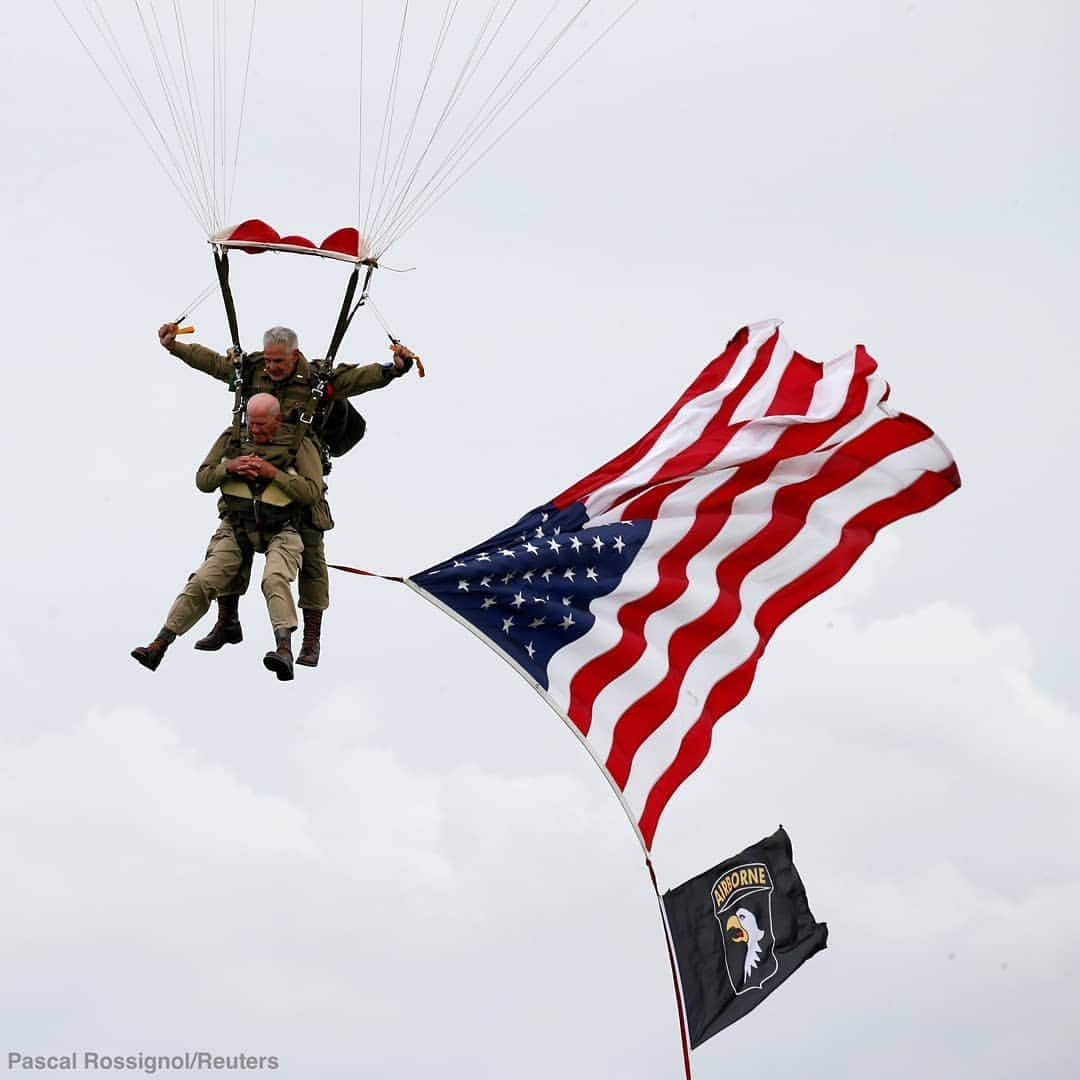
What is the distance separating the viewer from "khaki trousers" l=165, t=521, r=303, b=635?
16906mm

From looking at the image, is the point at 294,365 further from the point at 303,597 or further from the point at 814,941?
the point at 814,941

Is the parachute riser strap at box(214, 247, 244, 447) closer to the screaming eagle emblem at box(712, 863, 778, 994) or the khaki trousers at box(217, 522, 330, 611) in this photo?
the khaki trousers at box(217, 522, 330, 611)

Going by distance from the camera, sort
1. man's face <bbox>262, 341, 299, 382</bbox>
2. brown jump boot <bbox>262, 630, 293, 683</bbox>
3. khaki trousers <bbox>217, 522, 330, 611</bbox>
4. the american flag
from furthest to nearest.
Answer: the american flag → khaki trousers <bbox>217, 522, 330, 611</bbox> → man's face <bbox>262, 341, 299, 382</bbox> → brown jump boot <bbox>262, 630, 293, 683</bbox>

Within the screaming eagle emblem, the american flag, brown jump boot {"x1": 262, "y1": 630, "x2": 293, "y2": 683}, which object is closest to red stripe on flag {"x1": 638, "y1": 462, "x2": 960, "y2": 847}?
the american flag

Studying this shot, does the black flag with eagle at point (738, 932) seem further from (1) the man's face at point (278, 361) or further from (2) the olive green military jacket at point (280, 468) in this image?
(1) the man's face at point (278, 361)

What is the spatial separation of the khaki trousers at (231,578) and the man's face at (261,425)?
0.68 m

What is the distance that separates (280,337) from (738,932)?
6.19 meters

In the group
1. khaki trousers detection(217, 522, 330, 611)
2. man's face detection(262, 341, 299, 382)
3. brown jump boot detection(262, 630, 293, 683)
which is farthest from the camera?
khaki trousers detection(217, 522, 330, 611)

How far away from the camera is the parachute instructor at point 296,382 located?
56.9 ft

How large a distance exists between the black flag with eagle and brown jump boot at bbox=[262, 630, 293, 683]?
4189mm

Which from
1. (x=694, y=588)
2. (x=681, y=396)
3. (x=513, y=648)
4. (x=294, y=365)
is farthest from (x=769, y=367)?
(x=294, y=365)

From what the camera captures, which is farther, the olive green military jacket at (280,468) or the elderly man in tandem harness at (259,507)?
the olive green military jacket at (280,468)

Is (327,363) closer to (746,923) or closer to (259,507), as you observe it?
(259,507)

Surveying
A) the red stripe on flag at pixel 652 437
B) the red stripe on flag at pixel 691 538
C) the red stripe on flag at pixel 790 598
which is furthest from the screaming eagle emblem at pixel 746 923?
the red stripe on flag at pixel 652 437
